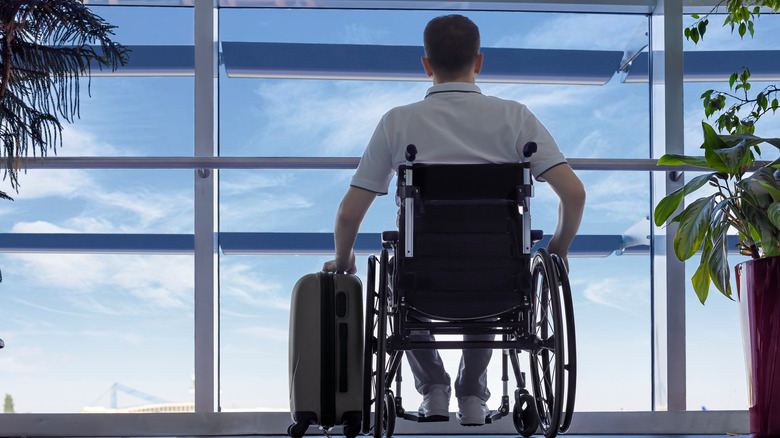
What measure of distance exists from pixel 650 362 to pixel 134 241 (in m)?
1.89

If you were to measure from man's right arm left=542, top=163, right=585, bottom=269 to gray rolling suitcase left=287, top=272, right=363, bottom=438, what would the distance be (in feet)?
1.83

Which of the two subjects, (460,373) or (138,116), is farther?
(138,116)

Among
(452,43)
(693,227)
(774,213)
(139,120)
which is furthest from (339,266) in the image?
(139,120)

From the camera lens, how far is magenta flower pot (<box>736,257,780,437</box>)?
2.29 m

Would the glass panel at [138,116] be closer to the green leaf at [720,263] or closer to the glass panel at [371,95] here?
the glass panel at [371,95]

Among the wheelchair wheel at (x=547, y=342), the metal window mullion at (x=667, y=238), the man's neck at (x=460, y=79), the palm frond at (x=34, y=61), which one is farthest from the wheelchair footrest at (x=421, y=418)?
the palm frond at (x=34, y=61)

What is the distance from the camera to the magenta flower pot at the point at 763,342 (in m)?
2.29

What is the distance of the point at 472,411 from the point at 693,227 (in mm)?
923

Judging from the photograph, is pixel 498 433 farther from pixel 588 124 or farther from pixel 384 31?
pixel 384 31

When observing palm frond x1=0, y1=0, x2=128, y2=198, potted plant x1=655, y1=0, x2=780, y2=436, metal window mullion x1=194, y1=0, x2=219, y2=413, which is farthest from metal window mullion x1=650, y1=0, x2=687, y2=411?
palm frond x1=0, y1=0, x2=128, y2=198

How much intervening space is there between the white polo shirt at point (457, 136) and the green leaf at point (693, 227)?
64cm

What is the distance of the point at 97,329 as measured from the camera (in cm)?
275

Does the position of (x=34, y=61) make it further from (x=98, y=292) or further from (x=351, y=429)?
(x=351, y=429)

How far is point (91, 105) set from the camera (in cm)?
301
